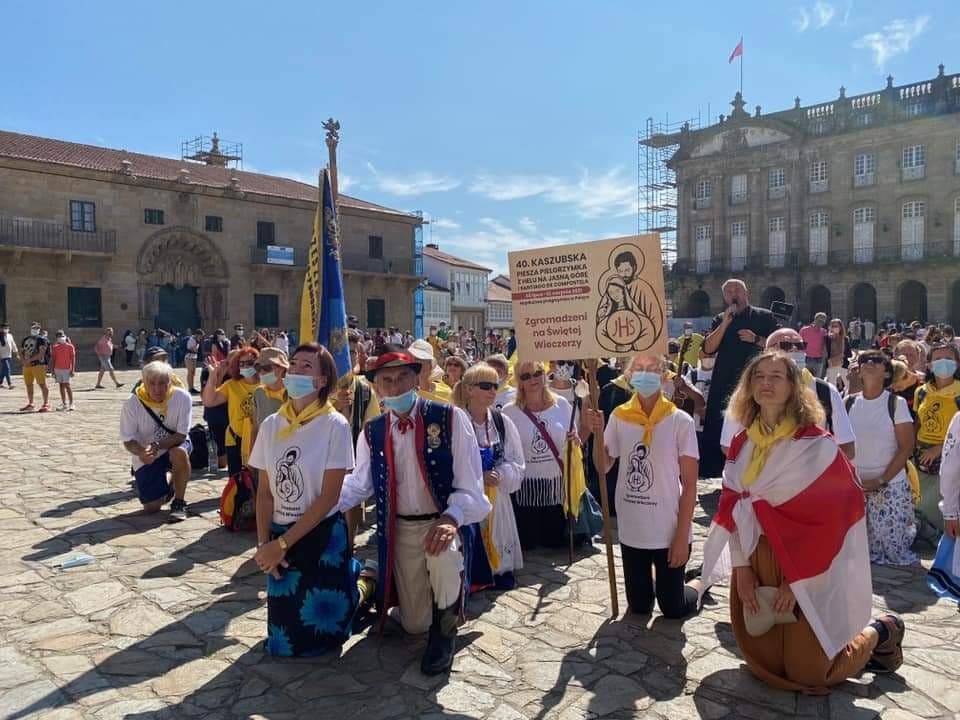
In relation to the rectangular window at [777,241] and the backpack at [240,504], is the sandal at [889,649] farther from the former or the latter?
the rectangular window at [777,241]

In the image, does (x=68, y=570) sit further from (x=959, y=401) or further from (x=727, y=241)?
(x=727, y=241)

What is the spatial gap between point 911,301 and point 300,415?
45.8m

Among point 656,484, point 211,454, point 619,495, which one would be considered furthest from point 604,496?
point 211,454

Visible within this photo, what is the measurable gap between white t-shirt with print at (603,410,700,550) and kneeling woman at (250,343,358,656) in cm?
171

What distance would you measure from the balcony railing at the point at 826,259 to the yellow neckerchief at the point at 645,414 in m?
41.7

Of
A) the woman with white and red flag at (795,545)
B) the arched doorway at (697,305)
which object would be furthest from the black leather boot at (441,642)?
the arched doorway at (697,305)

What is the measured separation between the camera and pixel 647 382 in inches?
177

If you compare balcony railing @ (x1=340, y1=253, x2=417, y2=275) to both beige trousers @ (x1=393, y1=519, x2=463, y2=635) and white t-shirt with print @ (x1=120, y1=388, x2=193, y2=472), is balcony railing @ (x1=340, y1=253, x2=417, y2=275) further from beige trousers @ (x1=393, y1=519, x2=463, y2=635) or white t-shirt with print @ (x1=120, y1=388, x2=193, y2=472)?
beige trousers @ (x1=393, y1=519, x2=463, y2=635)

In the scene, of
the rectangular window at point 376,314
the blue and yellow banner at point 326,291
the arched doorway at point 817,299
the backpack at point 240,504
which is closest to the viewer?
the backpack at point 240,504

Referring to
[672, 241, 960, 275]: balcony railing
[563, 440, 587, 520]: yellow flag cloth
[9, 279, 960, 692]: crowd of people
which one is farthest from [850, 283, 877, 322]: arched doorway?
[563, 440, 587, 520]: yellow flag cloth

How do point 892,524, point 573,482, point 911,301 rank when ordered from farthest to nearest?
point 911,301
point 573,482
point 892,524

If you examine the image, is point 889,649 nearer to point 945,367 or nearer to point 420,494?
point 420,494

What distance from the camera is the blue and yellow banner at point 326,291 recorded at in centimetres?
687

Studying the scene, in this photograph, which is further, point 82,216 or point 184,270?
point 184,270
